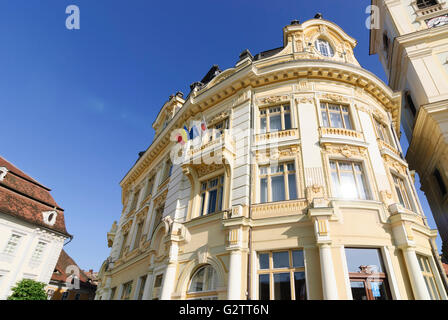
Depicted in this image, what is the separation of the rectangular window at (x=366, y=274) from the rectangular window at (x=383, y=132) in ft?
25.6

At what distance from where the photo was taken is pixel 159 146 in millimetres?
21984

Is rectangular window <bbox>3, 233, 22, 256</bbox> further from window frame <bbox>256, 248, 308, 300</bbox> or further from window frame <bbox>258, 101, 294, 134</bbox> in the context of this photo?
window frame <bbox>258, 101, 294, 134</bbox>

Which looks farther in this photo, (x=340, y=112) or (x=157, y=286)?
(x=340, y=112)

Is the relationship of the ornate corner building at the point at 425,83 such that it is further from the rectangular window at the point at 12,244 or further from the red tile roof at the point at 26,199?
the rectangular window at the point at 12,244

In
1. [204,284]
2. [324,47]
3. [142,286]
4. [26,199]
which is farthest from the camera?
[26,199]

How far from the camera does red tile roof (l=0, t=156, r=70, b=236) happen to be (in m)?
28.3

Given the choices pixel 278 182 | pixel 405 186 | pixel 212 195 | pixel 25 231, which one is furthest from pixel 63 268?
pixel 405 186

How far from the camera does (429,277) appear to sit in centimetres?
1098

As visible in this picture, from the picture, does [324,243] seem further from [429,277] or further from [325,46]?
[325,46]

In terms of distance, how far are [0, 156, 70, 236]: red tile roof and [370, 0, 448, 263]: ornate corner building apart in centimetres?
3768

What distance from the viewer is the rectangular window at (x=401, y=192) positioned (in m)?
13.4

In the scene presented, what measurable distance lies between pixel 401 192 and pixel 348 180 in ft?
12.1
